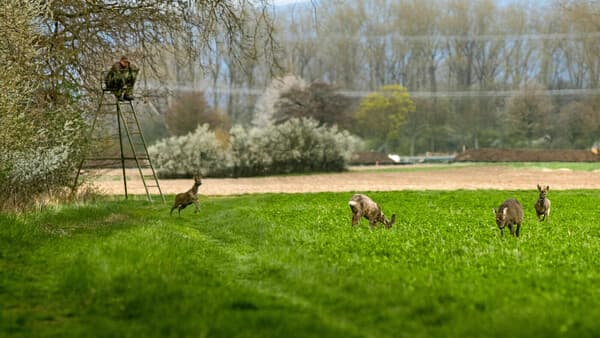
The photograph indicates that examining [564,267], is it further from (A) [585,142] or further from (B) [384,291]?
(A) [585,142]

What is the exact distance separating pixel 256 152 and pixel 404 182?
11687 mm

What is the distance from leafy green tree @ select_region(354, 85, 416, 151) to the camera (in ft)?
237

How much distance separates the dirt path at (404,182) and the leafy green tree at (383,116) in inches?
1048

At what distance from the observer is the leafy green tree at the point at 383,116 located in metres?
72.2

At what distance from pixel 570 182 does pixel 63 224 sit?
2507 centimetres

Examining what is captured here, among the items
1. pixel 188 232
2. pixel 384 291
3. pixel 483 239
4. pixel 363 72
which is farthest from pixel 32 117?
pixel 363 72

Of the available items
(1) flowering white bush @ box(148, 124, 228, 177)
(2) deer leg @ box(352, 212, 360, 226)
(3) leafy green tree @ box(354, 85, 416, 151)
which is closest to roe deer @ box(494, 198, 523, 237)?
(2) deer leg @ box(352, 212, 360, 226)

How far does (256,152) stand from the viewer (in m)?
44.4

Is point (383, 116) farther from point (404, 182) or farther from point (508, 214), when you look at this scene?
point (508, 214)

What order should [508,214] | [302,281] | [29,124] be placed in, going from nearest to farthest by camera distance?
[302,281], [508,214], [29,124]

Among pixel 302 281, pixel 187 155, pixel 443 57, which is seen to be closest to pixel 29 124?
pixel 302 281

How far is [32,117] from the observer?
17.8 m

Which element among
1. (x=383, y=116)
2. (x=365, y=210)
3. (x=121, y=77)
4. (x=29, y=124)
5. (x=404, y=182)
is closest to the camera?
(x=365, y=210)

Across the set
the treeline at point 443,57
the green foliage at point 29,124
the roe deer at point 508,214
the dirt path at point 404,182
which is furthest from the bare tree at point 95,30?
the treeline at point 443,57
